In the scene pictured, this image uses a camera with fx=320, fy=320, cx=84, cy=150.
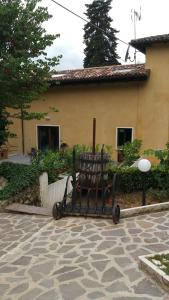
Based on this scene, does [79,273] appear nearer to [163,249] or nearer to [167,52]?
[163,249]

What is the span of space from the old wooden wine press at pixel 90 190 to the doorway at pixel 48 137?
9.17 meters

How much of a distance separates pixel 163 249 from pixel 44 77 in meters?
7.74

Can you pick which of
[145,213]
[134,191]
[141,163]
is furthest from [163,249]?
[134,191]

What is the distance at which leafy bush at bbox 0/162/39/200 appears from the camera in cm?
1055

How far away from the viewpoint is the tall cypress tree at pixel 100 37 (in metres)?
35.0

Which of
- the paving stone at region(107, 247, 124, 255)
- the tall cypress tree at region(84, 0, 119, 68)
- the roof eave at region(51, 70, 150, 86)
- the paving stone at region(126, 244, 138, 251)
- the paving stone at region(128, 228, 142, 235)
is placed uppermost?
the tall cypress tree at region(84, 0, 119, 68)

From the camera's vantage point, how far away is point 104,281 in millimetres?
5504

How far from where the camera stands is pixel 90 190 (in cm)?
986

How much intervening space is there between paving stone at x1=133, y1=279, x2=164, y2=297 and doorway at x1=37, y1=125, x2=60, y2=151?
15.4 m

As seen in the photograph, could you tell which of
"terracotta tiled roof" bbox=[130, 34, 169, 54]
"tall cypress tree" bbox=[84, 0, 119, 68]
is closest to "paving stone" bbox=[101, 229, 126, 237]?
"terracotta tiled roof" bbox=[130, 34, 169, 54]

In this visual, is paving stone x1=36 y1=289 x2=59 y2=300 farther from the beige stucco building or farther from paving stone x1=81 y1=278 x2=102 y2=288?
the beige stucco building

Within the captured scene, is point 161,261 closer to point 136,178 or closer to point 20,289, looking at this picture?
point 20,289

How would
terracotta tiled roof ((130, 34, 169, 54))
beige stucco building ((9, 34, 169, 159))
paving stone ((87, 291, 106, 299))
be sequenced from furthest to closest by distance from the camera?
beige stucco building ((9, 34, 169, 159)) < terracotta tiled roof ((130, 34, 169, 54)) < paving stone ((87, 291, 106, 299))

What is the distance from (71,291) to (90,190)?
475cm
